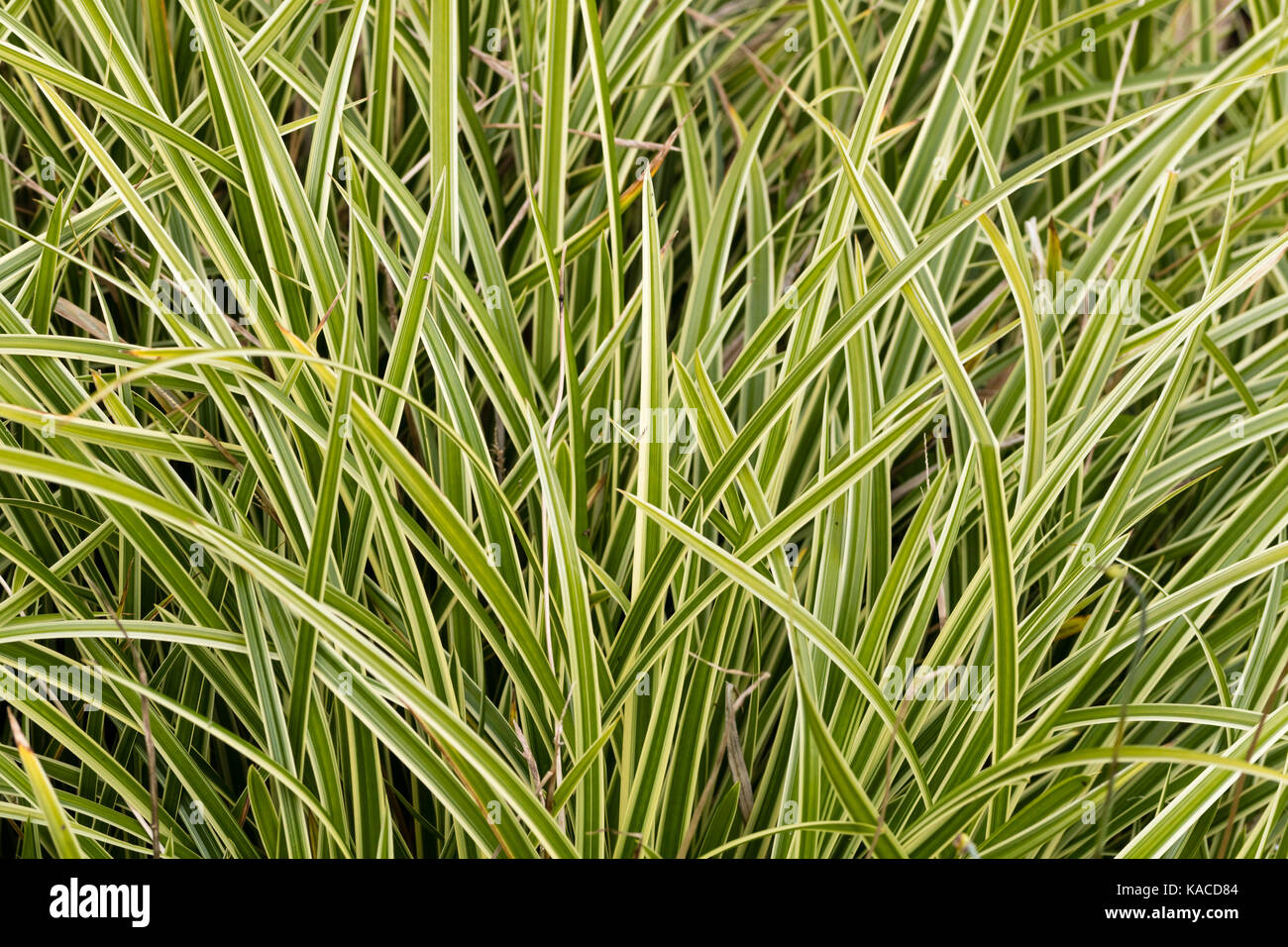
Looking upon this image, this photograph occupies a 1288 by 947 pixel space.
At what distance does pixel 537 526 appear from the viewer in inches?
→ 27.3

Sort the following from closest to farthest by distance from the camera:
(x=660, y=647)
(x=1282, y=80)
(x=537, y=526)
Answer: (x=660, y=647)
(x=537, y=526)
(x=1282, y=80)

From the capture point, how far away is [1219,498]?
2.54 feet

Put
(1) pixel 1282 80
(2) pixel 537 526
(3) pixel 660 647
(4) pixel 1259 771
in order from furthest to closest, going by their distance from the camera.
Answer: (1) pixel 1282 80
(2) pixel 537 526
(3) pixel 660 647
(4) pixel 1259 771

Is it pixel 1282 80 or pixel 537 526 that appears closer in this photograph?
pixel 537 526

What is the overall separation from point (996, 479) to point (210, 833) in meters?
0.57

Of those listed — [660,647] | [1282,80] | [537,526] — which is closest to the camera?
[660,647]

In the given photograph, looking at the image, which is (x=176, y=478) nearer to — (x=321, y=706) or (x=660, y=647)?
(x=321, y=706)

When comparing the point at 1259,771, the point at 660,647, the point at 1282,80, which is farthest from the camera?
the point at 1282,80

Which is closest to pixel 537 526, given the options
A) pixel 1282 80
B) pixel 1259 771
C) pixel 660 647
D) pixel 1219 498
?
pixel 660 647

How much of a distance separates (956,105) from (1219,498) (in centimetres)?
41

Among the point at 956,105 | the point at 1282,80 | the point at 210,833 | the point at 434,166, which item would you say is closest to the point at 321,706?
the point at 210,833
